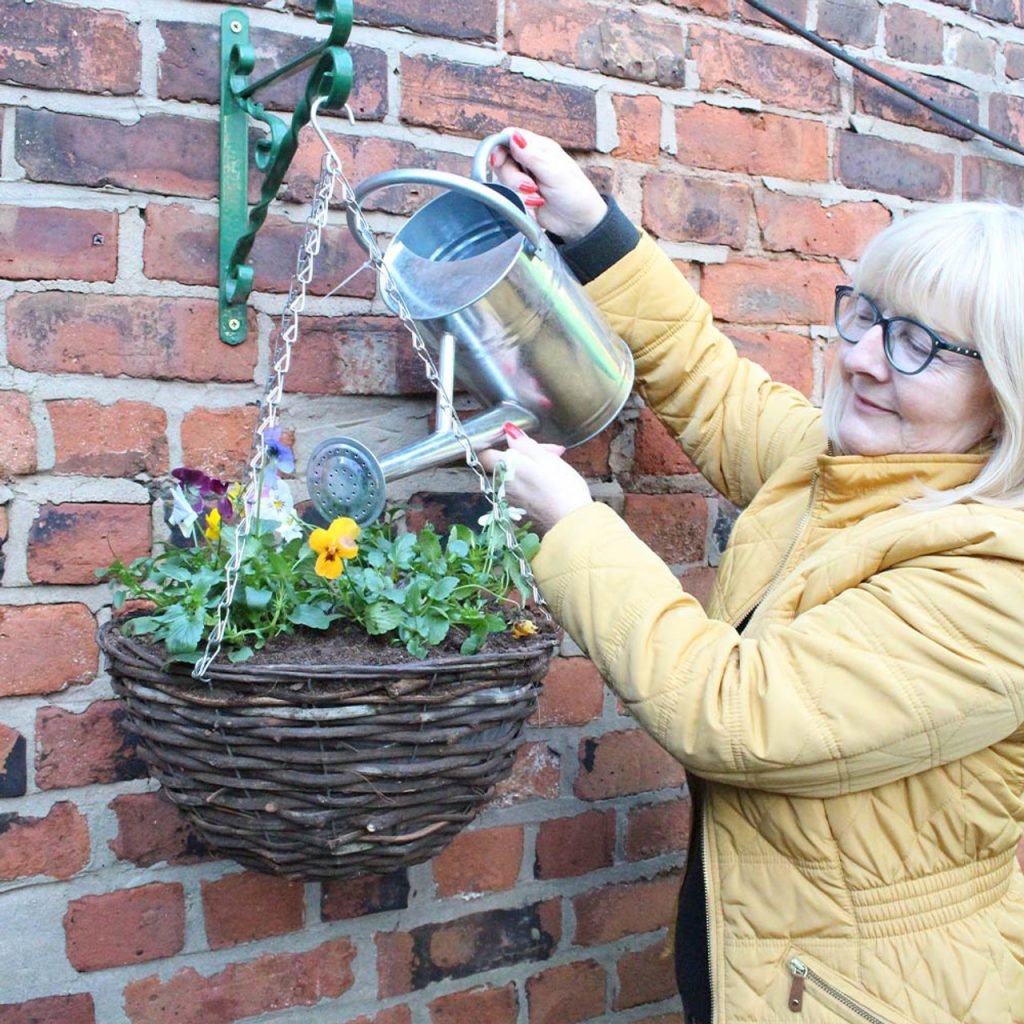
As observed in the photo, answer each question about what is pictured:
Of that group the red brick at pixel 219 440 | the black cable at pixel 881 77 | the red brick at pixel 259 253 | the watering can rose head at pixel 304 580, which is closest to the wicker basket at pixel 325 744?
the watering can rose head at pixel 304 580

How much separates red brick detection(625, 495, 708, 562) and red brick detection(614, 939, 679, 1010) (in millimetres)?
457

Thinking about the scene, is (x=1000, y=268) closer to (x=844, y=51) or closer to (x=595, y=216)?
(x=595, y=216)

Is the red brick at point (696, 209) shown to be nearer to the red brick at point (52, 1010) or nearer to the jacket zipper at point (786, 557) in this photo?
the jacket zipper at point (786, 557)

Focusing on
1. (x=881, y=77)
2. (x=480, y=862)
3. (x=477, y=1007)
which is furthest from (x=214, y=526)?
(x=881, y=77)

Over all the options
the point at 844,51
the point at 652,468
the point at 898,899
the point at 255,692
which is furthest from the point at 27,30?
the point at 898,899

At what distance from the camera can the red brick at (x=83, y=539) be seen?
3.23 ft

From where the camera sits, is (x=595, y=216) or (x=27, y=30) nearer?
(x=27, y=30)

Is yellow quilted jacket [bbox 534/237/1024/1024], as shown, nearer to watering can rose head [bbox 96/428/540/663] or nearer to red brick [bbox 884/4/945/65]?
watering can rose head [bbox 96/428/540/663]

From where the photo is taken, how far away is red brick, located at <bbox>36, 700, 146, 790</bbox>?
3.28ft

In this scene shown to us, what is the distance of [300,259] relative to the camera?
84 centimetres

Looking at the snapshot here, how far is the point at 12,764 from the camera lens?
0.99 meters

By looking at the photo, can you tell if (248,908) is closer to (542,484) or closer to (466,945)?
(466,945)

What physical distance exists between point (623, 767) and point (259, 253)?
0.68 metres

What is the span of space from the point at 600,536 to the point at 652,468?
1.23 feet
